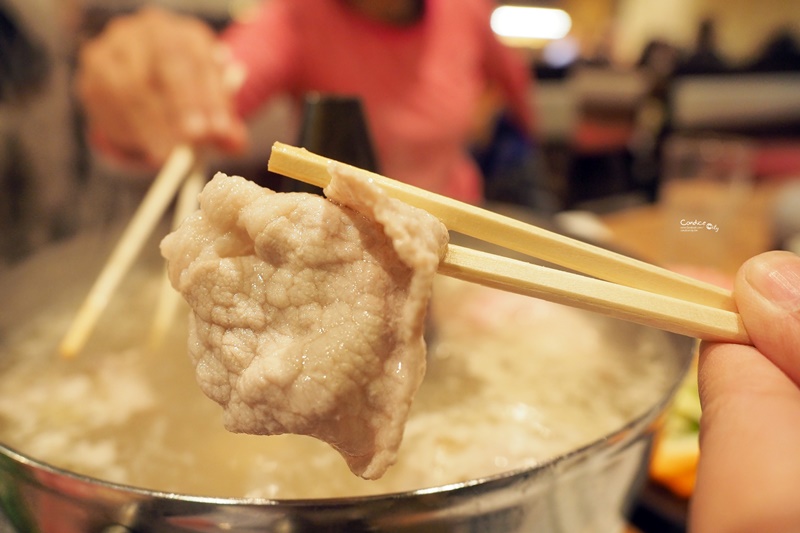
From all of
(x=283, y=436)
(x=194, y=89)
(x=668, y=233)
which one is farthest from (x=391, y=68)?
(x=283, y=436)

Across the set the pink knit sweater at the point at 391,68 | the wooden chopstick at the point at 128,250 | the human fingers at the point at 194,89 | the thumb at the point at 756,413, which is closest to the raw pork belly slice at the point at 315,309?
the thumb at the point at 756,413

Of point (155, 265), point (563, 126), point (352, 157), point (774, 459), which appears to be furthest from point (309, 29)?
point (563, 126)

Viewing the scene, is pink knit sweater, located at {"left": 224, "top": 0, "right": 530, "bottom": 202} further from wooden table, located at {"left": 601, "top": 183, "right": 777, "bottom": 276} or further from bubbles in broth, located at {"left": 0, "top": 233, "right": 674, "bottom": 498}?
bubbles in broth, located at {"left": 0, "top": 233, "right": 674, "bottom": 498}

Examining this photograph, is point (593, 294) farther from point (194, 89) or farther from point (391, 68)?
point (391, 68)

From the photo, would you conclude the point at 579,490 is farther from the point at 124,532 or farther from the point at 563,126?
the point at 563,126

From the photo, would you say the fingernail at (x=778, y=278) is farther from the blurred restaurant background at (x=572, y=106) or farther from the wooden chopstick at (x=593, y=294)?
the blurred restaurant background at (x=572, y=106)

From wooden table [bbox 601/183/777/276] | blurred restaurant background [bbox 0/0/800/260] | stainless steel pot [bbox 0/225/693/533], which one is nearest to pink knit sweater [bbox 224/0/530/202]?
blurred restaurant background [bbox 0/0/800/260]

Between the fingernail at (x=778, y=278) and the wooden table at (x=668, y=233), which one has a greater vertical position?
the fingernail at (x=778, y=278)
